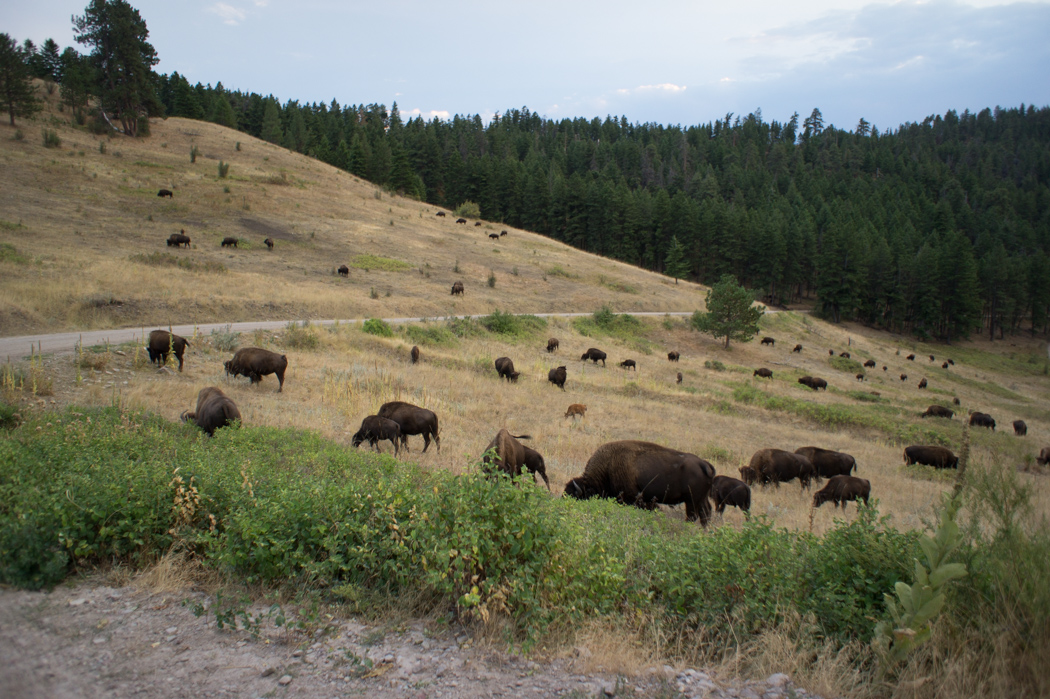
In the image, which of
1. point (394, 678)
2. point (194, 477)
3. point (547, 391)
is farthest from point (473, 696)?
point (547, 391)

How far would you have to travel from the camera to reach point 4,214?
34406 millimetres

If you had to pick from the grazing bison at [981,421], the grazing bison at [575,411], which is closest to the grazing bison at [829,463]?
the grazing bison at [575,411]

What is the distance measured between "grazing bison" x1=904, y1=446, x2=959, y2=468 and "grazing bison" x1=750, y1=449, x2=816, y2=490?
653cm

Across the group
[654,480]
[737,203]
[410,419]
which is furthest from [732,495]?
[737,203]

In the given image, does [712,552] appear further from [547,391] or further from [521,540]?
[547,391]

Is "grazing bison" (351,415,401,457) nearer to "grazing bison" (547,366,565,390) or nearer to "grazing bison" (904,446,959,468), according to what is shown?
"grazing bison" (547,366,565,390)

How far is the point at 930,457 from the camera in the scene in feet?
59.6

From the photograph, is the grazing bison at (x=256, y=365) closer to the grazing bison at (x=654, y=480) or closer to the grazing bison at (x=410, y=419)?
the grazing bison at (x=410, y=419)

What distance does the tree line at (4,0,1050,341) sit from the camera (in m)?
74.9

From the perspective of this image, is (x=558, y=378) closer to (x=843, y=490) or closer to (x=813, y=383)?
(x=843, y=490)

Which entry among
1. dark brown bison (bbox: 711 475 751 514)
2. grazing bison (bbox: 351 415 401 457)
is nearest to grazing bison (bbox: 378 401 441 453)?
grazing bison (bbox: 351 415 401 457)

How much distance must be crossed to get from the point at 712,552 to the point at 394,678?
309 cm

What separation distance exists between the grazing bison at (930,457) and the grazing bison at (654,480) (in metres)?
12.6

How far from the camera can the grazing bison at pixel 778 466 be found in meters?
14.1
